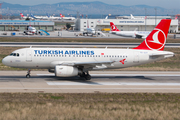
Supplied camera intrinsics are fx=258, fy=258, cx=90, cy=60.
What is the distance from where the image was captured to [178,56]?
56.7 metres

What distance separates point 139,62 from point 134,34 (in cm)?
8418

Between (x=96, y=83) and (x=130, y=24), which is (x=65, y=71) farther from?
(x=130, y=24)

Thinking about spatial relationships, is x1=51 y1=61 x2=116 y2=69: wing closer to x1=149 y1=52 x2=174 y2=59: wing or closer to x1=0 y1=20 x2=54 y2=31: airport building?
x1=149 y1=52 x2=174 y2=59: wing

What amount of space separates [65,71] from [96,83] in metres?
4.10

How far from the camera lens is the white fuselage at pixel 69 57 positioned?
32531 millimetres

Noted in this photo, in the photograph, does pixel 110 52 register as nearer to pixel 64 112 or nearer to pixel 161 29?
pixel 161 29

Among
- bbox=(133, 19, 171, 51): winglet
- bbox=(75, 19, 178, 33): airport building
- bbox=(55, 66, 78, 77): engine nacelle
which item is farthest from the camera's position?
bbox=(75, 19, 178, 33): airport building

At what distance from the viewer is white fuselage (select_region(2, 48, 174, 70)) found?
107ft

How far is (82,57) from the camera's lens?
3369cm

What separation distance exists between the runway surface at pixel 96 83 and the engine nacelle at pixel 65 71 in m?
1.02

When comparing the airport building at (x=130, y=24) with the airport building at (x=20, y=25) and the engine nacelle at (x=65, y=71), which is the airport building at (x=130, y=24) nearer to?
the airport building at (x=20, y=25)

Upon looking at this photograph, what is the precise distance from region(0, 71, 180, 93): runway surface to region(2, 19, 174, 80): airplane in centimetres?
156

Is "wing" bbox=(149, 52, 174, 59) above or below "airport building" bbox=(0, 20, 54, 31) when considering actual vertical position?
below

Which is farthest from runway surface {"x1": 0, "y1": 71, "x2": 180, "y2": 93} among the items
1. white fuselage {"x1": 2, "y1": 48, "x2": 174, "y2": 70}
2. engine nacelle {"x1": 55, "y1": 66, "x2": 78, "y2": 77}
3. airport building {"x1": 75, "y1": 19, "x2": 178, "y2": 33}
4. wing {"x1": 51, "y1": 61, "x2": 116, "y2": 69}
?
airport building {"x1": 75, "y1": 19, "x2": 178, "y2": 33}
